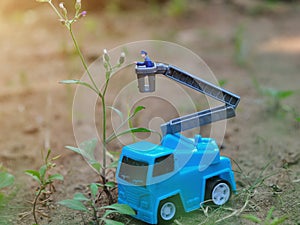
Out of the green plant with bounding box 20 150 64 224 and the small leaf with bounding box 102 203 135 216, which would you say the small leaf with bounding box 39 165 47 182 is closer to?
the green plant with bounding box 20 150 64 224

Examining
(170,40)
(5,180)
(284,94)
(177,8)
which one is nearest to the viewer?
(5,180)

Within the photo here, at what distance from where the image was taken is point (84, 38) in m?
4.07

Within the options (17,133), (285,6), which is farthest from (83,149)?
(285,6)

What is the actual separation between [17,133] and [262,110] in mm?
1225

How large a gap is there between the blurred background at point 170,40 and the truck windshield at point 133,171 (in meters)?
0.39

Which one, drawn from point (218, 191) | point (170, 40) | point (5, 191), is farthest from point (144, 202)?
point (170, 40)

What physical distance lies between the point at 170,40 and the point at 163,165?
2.35 m

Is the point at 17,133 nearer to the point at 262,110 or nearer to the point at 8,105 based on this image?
the point at 8,105

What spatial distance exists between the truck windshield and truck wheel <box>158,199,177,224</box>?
9 centimetres

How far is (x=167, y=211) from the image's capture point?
5.24 ft

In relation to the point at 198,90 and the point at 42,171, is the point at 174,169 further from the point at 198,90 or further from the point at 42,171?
the point at 42,171

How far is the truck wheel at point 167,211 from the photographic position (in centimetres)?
157

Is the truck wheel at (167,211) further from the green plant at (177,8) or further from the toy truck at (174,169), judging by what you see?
the green plant at (177,8)

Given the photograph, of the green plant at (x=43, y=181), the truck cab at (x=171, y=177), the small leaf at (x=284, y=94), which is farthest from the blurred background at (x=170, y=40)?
the truck cab at (x=171, y=177)
